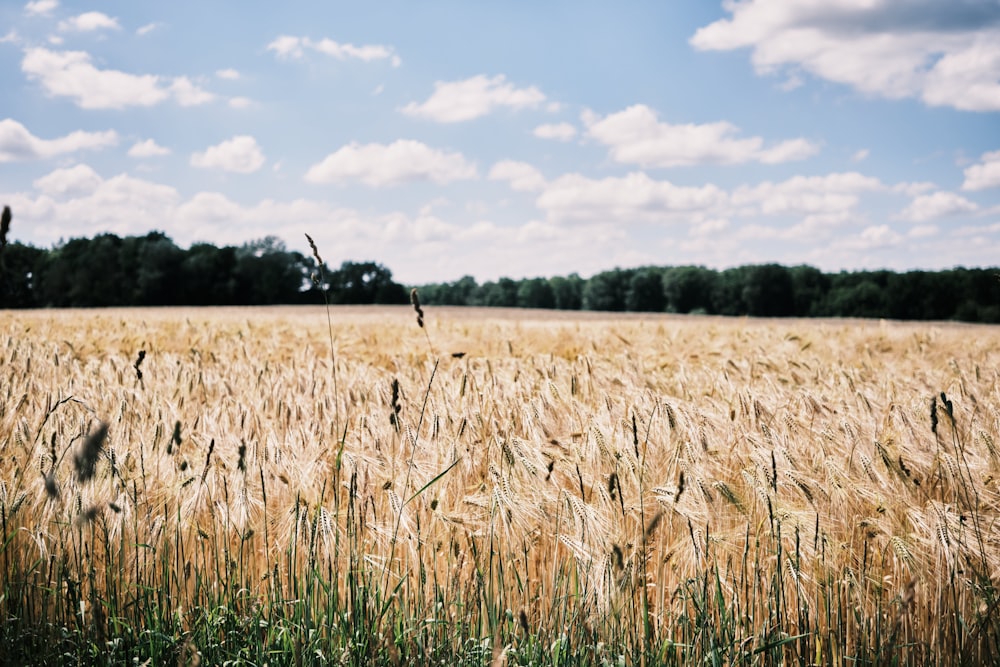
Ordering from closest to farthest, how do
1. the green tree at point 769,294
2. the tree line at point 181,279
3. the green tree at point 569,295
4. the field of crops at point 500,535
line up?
the field of crops at point 500,535 → the tree line at point 181,279 → the green tree at point 769,294 → the green tree at point 569,295

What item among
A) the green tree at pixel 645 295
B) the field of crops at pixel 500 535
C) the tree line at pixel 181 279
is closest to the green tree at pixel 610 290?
the green tree at pixel 645 295

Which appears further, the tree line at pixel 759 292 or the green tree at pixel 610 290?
the green tree at pixel 610 290

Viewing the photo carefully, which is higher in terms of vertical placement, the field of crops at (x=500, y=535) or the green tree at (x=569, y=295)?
the green tree at (x=569, y=295)

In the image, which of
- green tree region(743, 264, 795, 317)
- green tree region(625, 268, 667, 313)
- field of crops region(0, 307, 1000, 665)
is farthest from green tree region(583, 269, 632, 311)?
field of crops region(0, 307, 1000, 665)

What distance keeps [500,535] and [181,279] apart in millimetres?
71238

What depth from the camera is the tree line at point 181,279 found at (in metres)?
64.5

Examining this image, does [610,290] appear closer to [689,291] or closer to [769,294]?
[689,291]

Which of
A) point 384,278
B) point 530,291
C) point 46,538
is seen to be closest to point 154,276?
point 384,278

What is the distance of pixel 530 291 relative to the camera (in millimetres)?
113750

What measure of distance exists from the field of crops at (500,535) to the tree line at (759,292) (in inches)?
2718

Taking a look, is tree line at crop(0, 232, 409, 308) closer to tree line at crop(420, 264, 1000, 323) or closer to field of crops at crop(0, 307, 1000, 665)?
tree line at crop(420, 264, 1000, 323)

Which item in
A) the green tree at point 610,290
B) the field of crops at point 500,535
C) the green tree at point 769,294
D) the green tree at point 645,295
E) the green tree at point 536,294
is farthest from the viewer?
the green tree at point 536,294

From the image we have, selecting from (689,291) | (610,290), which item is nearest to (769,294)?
(689,291)

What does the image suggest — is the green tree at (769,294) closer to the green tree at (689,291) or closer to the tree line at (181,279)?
the green tree at (689,291)
